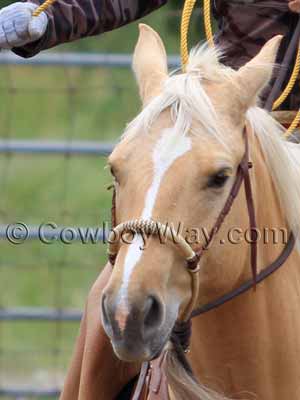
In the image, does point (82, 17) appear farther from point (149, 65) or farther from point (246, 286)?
point (246, 286)

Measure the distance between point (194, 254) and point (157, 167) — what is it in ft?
0.70

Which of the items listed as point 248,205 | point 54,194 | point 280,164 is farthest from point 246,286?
point 54,194

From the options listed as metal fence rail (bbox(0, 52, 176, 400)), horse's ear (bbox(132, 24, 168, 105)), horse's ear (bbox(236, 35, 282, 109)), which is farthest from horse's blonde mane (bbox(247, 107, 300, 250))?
metal fence rail (bbox(0, 52, 176, 400))

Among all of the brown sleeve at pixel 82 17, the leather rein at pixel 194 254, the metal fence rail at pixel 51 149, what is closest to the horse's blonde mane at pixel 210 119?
the leather rein at pixel 194 254

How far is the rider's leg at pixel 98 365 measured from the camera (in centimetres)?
332

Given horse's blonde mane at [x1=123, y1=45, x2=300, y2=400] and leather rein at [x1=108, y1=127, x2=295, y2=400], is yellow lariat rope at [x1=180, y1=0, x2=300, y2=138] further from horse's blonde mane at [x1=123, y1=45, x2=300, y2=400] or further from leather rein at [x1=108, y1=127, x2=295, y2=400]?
leather rein at [x1=108, y1=127, x2=295, y2=400]

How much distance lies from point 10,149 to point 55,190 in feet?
9.86

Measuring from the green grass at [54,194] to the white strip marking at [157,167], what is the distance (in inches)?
77.4

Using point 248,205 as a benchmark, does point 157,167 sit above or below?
above

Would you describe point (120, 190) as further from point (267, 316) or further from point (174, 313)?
point (267, 316)

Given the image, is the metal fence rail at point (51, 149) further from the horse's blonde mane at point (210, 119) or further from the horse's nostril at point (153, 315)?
the horse's nostril at point (153, 315)

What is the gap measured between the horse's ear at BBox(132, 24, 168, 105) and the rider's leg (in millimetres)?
617

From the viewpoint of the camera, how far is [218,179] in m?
2.66

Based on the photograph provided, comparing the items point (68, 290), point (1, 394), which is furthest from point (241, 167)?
point (68, 290)
